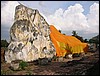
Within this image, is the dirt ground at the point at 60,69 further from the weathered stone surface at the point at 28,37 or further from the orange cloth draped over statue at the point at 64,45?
the orange cloth draped over statue at the point at 64,45

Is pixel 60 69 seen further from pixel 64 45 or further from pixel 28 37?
pixel 64 45

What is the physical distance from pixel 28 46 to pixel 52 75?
1222 centimetres

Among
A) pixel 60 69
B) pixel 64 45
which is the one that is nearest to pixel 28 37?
pixel 64 45

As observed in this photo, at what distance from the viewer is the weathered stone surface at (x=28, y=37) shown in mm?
29984

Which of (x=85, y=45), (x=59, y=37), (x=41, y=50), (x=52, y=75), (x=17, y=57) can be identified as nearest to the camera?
(x=52, y=75)

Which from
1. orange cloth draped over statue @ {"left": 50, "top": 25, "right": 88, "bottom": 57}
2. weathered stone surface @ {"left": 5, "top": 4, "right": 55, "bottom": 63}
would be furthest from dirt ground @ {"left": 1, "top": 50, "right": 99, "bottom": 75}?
orange cloth draped over statue @ {"left": 50, "top": 25, "right": 88, "bottom": 57}

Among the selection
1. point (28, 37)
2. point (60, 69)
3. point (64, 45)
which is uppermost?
point (28, 37)

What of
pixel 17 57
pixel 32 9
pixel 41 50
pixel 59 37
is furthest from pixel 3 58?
pixel 59 37

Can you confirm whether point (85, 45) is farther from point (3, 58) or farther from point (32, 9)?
point (3, 58)

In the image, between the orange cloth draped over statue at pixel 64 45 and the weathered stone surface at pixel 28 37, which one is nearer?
the weathered stone surface at pixel 28 37

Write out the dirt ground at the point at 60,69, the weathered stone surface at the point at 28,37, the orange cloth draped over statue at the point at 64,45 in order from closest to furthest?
the dirt ground at the point at 60,69, the weathered stone surface at the point at 28,37, the orange cloth draped over statue at the point at 64,45

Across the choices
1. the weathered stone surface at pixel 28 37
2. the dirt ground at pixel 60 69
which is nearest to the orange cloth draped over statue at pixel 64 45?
the weathered stone surface at pixel 28 37

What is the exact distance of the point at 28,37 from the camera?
101 ft

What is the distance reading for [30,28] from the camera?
31.3 m
